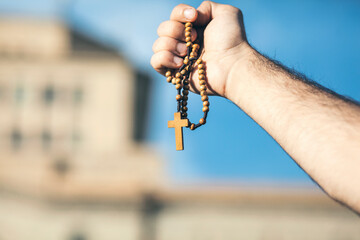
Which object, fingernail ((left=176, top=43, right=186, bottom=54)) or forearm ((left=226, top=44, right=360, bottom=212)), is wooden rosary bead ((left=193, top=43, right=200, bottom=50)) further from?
forearm ((left=226, top=44, right=360, bottom=212))

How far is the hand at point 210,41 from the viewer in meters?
2.11

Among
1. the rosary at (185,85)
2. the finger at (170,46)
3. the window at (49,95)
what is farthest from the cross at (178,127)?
the window at (49,95)

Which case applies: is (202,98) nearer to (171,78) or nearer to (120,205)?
(171,78)

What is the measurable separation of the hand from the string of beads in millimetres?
36

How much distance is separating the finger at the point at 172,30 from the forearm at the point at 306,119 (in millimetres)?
268

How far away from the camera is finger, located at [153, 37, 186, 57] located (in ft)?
6.97

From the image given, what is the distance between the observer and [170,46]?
84.0 inches

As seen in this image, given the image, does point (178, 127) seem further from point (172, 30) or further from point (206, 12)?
point (206, 12)

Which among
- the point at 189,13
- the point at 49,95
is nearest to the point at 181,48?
the point at 189,13

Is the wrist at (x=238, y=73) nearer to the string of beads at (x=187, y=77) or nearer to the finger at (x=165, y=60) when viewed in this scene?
the string of beads at (x=187, y=77)

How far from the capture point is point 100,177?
28.2 metres

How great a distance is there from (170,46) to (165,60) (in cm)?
6

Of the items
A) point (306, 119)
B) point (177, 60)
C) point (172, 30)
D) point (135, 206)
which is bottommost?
point (135, 206)

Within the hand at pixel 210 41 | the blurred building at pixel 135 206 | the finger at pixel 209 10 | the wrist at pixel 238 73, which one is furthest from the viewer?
the blurred building at pixel 135 206
